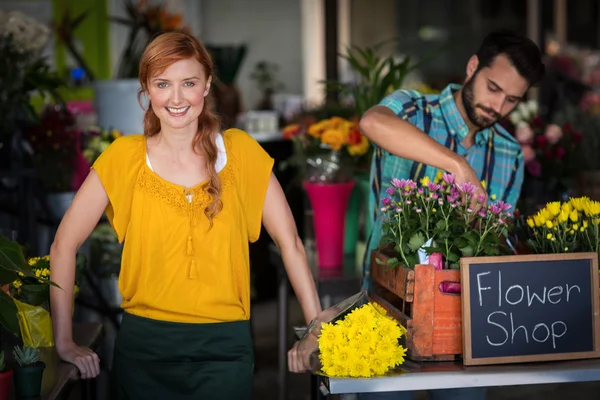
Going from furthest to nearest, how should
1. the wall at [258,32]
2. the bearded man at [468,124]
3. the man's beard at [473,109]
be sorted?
1. the wall at [258,32]
2. the man's beard at [473,109]
3. the bearded man at [468,124]

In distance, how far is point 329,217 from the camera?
11.0 ft

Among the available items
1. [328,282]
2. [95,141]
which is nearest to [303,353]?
[328,282]

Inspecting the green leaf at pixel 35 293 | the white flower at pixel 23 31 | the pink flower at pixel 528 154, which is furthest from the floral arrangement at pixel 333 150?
the green leaf at pixel 35 293

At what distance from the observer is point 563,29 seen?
905cm

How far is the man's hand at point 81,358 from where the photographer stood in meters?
2.10

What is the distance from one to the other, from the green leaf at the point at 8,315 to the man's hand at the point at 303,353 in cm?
61

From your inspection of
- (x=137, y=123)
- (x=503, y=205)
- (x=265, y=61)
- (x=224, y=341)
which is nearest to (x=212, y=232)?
(x=224, y=341)

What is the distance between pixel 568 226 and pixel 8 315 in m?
1.27

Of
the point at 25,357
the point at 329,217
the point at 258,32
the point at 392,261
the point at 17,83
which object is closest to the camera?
the point at 25,357

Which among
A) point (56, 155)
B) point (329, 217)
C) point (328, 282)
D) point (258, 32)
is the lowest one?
point (328, 282)

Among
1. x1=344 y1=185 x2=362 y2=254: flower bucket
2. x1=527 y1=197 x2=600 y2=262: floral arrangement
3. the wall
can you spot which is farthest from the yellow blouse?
the wall

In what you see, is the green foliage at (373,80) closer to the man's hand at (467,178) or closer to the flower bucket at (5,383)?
the man's hand at (467,178)

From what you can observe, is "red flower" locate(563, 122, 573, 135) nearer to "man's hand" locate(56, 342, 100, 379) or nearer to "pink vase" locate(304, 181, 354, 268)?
"pink vase" locate(304, 181, 354, 268)

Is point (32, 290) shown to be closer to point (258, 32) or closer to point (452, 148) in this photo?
Result: point (452, 148)
